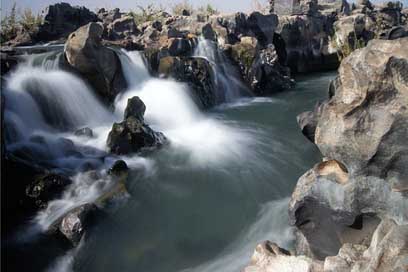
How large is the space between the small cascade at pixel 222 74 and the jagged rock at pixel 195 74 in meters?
0.80

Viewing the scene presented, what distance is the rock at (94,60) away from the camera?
46.8 ft

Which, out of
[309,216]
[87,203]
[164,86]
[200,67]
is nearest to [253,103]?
[200,67]

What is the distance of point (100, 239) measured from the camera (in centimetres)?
757

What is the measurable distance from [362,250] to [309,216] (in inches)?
46.1

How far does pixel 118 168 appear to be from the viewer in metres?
10.1

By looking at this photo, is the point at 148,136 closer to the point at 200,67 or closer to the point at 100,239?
the point at 100,239

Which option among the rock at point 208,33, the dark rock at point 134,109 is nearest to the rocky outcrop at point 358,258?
the dark rock at point 134,109

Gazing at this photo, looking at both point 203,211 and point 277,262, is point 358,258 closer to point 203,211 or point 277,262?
point 277,262

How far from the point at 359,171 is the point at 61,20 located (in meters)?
30.6

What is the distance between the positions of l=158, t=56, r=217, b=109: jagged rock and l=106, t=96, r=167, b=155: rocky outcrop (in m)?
5.11

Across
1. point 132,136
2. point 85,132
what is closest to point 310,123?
point 132,136

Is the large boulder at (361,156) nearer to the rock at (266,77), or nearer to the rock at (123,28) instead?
the rock at (266,77)

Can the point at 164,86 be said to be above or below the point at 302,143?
above

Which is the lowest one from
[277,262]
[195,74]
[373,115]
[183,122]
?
[183,122]
